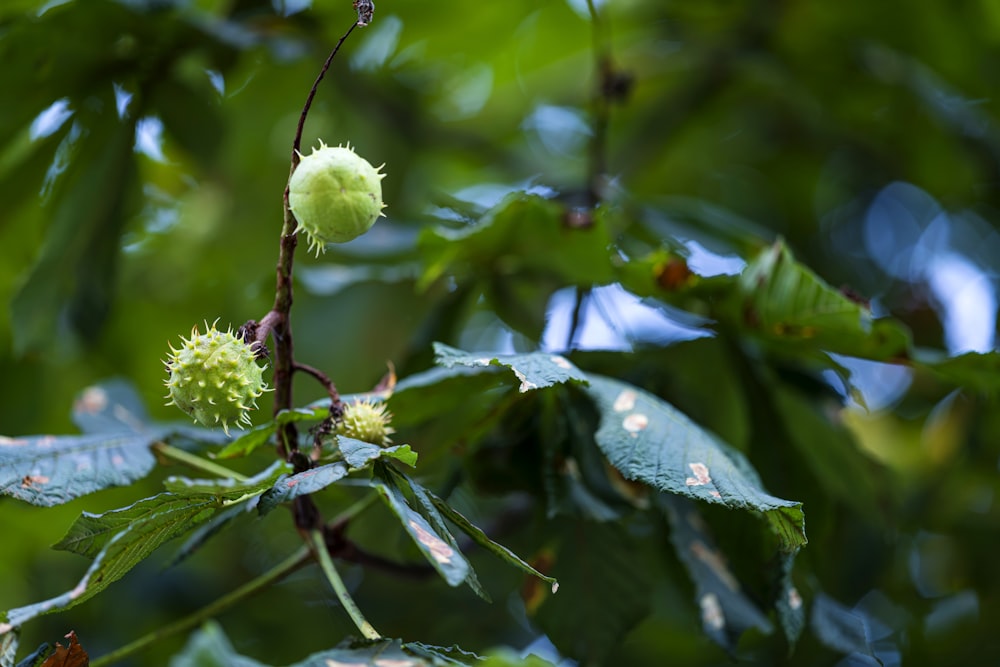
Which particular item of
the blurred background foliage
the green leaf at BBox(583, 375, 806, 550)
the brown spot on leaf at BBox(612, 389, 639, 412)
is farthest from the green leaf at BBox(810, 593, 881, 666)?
the brown spot on leaf at BBox(612, 389, 639, 412)

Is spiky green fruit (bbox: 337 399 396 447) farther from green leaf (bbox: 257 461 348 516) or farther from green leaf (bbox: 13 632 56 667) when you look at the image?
green leaf (bbox: 13 632 56 667)

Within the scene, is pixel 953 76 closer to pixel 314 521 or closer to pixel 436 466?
pixel 436 466

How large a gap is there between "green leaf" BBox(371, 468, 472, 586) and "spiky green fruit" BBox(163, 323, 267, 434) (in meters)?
0.20

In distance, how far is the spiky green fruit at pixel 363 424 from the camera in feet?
3.97

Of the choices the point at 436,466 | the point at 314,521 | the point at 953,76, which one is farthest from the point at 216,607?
the point at 953,76

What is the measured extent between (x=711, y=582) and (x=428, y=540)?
2.18 ft

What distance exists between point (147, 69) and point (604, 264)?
43.6 inches

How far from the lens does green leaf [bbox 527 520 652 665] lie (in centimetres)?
146

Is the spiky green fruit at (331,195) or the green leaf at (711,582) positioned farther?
the green leaf at (711,582)

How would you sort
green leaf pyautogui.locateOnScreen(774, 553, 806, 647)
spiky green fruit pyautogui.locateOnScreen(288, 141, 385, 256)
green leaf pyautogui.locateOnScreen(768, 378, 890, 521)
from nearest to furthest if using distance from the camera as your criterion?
1. spiky green fruit pyautogui.locateOnScreen(288, 141, 385, 256)
2. green leaf pyautogui.locateOnScreen(774, 553, 806, 647)
3. green leaf pyautogui.locateOnScreen(768, 378, 890, 521)

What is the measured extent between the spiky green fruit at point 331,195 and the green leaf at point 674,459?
0.42m

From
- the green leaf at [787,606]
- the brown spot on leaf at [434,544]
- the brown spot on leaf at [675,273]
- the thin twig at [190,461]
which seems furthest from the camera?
the brown spot on leaf at [675,273]

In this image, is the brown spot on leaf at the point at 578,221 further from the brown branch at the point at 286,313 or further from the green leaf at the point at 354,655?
the green leaf at the point at 354,655

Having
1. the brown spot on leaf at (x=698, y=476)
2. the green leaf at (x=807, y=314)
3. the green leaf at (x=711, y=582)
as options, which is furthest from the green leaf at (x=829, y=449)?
the brown spot on leaf at (x=698, y=476)
